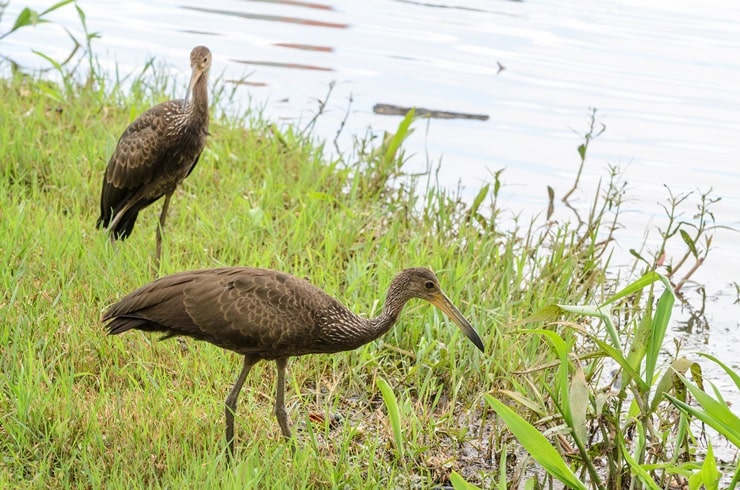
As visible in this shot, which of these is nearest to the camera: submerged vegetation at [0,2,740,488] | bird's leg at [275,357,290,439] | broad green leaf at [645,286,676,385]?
broad green leaf at [645,286,676,385]

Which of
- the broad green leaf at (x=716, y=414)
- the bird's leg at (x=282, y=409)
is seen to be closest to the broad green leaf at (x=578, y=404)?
the broad green leaf at (x=716, y=414)

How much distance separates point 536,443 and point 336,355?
5.51ft

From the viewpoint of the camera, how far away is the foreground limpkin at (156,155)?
19.6ft

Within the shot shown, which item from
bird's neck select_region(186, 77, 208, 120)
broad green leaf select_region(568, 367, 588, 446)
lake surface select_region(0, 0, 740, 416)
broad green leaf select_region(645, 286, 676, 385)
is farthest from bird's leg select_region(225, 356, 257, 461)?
lake surface select_region(0, 0, 740, 416)

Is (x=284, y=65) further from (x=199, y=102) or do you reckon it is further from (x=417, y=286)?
(x=417, y=286)

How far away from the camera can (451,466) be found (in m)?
4.56

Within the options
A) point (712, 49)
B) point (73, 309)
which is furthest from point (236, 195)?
point (712, 49)

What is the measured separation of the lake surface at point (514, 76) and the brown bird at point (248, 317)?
2.69 metres

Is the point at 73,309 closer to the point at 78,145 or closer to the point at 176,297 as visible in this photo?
the point at 176,297

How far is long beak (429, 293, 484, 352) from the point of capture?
461 centimetres

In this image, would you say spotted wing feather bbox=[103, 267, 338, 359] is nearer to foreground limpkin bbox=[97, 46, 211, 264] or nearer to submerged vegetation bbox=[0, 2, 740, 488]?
submerged vegetation bbox=[0, 2, 740, 488]

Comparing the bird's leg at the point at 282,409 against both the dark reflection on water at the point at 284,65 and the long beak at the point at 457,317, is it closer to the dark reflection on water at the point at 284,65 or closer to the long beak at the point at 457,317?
the long beak at the point at 457,317

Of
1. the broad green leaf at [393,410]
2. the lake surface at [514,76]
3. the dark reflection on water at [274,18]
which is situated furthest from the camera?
the dark reflection on water at [274,18]

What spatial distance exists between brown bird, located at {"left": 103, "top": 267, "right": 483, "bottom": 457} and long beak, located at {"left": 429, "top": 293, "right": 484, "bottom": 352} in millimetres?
22
